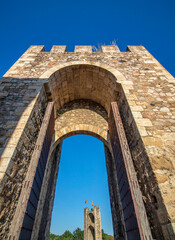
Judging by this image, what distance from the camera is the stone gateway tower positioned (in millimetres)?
2126

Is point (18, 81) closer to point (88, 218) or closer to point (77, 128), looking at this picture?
point (77, 128)

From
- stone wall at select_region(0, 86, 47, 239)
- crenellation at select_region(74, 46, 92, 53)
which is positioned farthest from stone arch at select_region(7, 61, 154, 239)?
stone wall at select_region(0, 86, 47, 239)

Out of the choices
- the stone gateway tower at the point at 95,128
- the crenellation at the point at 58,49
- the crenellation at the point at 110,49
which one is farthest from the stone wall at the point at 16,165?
the crenellation at the point at 110,49

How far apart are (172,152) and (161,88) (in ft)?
6.78

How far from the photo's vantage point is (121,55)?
509cm

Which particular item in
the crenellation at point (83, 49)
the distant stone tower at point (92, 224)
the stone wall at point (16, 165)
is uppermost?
the crenellation at point (83, 49)

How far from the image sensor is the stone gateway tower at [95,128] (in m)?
2.13

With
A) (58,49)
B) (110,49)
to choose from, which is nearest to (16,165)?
(58,49)

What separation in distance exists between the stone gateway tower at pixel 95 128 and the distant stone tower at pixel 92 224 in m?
16.1

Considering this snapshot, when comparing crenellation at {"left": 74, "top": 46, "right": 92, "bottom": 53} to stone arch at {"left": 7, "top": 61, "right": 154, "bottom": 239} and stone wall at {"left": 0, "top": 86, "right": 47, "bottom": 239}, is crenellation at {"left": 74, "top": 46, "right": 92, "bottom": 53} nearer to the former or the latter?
stone arch at {"left": 7, "top": 61, "right": 154, "bottom": 239}

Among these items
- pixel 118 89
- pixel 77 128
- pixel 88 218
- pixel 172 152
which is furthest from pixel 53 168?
pixel 88 218

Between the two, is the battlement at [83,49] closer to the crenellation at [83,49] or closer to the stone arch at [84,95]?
the crenellation at [83,49]

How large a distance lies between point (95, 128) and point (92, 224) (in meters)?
19.9

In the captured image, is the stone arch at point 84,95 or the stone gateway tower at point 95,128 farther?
the stone arch at point 84,95
